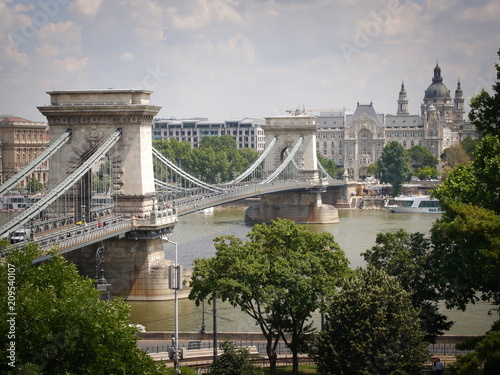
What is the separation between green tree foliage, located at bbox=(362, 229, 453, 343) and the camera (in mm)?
30062

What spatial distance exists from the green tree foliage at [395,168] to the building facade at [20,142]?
4085 centimetres

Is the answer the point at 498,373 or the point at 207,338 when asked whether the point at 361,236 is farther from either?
the point at 498,373

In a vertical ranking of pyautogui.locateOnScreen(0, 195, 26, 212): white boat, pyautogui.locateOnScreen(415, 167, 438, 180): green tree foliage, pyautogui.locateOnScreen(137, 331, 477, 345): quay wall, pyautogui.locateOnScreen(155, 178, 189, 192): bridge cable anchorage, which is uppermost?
pyautogui.locateOnScreen(415, 167, 438, 180): green tree foliage

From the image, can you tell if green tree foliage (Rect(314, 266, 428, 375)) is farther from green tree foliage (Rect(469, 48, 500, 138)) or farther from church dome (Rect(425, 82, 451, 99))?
church dome (Rect(425, 82, 451, 99))

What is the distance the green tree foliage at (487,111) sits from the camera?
29156 mm

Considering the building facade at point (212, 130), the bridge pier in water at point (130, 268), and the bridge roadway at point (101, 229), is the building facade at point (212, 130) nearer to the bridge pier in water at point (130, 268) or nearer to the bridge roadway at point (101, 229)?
the bridge roadway at point (101, 229)

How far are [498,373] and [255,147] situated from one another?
132 meters

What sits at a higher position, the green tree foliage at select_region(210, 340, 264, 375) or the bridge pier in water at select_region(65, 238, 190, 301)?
the bridge pier in water at select_region(65, 238, 190, 301)

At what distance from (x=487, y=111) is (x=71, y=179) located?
62.9ft

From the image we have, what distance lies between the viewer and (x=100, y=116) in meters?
43.9

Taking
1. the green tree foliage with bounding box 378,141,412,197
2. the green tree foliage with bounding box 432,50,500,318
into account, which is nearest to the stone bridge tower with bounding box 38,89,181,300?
the green tree foliage with bounding box 432,50,500,318

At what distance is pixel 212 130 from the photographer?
154125 millimetres

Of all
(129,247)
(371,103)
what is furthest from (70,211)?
(371,103)

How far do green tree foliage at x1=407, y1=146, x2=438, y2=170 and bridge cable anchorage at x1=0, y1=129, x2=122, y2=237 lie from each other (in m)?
88.9
